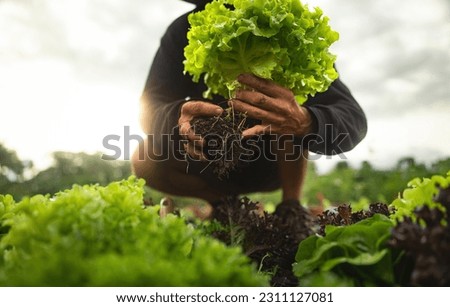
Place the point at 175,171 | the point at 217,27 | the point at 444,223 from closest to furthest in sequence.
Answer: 1. the point at 444,223
2. the point at 217,27
3. the point at 175,171

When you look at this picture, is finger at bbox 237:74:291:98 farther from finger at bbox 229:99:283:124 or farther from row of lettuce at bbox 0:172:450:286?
row of lettuce at bbox 0:172:450:286

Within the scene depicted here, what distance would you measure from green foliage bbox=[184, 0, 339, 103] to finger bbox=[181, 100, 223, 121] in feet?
0.56

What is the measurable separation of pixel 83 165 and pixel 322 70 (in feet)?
46.9

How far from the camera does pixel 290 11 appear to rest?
2.71 m

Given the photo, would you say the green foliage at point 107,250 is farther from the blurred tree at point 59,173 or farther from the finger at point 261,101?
the blurred tree at point 59,173

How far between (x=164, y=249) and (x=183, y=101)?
6.77ft

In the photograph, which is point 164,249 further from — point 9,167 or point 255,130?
point 9,167

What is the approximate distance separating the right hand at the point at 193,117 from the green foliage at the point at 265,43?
0.19 meters

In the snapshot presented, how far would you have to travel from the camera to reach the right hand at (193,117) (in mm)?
2961

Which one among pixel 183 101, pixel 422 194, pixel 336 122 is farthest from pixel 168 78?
pixel 422 194

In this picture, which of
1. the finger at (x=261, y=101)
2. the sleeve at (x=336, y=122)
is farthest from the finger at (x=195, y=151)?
the sleeve at (x=336, y=122)

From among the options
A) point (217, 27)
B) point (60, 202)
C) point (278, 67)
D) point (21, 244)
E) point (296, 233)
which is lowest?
point (296, 233)

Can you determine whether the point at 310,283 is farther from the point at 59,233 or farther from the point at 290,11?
the point at 290,11
